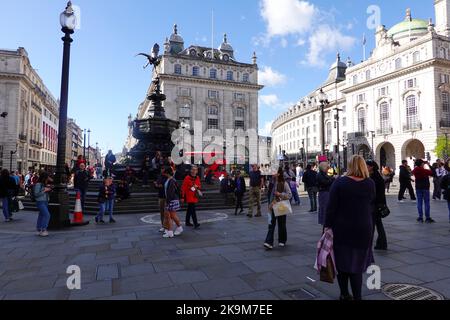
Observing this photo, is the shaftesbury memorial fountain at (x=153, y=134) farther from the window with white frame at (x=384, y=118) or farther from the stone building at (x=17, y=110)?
the window with white frame at (x=384, y=118)

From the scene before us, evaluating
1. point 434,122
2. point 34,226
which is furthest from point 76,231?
point 434,122

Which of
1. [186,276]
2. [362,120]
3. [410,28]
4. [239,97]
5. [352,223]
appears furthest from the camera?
[239,97]

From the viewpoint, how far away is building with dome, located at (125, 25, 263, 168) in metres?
56.9

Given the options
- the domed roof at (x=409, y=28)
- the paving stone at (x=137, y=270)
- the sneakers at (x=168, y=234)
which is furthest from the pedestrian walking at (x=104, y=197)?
the domed roof at (x=409, y=28)

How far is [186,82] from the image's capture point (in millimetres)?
57844

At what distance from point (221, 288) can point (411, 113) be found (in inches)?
2153

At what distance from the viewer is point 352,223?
331 centimetres

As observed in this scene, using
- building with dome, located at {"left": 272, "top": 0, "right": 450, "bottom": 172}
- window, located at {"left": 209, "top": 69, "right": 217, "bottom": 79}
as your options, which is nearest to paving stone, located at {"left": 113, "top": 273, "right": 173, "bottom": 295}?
building with dome, located at {"left": 272, "top": 0, "right": 450, "bottom": 172}

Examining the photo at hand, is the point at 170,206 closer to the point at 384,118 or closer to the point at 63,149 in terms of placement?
the point at 63,149

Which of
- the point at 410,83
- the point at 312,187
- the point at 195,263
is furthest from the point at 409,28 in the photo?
the point at 195,263

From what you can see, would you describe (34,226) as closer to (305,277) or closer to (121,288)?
(121,288)

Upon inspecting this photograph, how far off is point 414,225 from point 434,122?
45.0m

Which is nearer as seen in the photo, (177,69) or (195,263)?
(195,263)

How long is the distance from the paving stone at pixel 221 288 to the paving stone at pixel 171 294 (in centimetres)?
10
